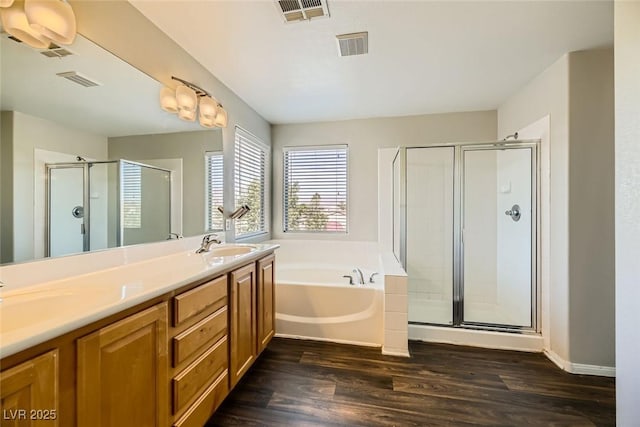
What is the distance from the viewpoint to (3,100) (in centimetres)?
103

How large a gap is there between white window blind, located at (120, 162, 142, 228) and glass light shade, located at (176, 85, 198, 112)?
59cm

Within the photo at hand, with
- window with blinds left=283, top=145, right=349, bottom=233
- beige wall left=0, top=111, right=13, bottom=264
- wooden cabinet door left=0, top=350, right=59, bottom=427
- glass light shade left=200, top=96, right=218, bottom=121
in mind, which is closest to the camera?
wooden cabinet door left=0, top=350, right=59, bottom=427

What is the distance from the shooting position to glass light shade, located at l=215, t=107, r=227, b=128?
2303 millimetres

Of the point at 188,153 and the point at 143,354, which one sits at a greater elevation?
the point at 188,153

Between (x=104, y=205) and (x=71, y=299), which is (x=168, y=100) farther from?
(x=71, y=299)

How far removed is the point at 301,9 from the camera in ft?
5.20

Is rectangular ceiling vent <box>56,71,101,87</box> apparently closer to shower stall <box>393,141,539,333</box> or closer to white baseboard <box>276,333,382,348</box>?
white baseboard <box>276,333,382,348</box>

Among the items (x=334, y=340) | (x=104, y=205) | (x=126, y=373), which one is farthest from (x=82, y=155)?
(x=334, y=340)

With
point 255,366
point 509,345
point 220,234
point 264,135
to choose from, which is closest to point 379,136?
point 264,135

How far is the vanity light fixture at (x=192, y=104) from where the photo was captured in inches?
73.2

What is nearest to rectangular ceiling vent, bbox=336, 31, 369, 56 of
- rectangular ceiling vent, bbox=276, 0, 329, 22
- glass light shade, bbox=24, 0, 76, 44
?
rectangular ceiling vent, bbox=276, 0, 329, 22

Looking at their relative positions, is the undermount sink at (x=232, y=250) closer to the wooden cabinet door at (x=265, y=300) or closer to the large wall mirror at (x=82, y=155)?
the wooden cabinet door at (x=265, y=300)

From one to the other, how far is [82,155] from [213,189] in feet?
3.33

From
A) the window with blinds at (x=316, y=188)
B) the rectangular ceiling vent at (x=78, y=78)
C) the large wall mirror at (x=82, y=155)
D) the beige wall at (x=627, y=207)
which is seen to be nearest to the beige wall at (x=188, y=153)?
the large wall mirror at (x=82, y=155)
